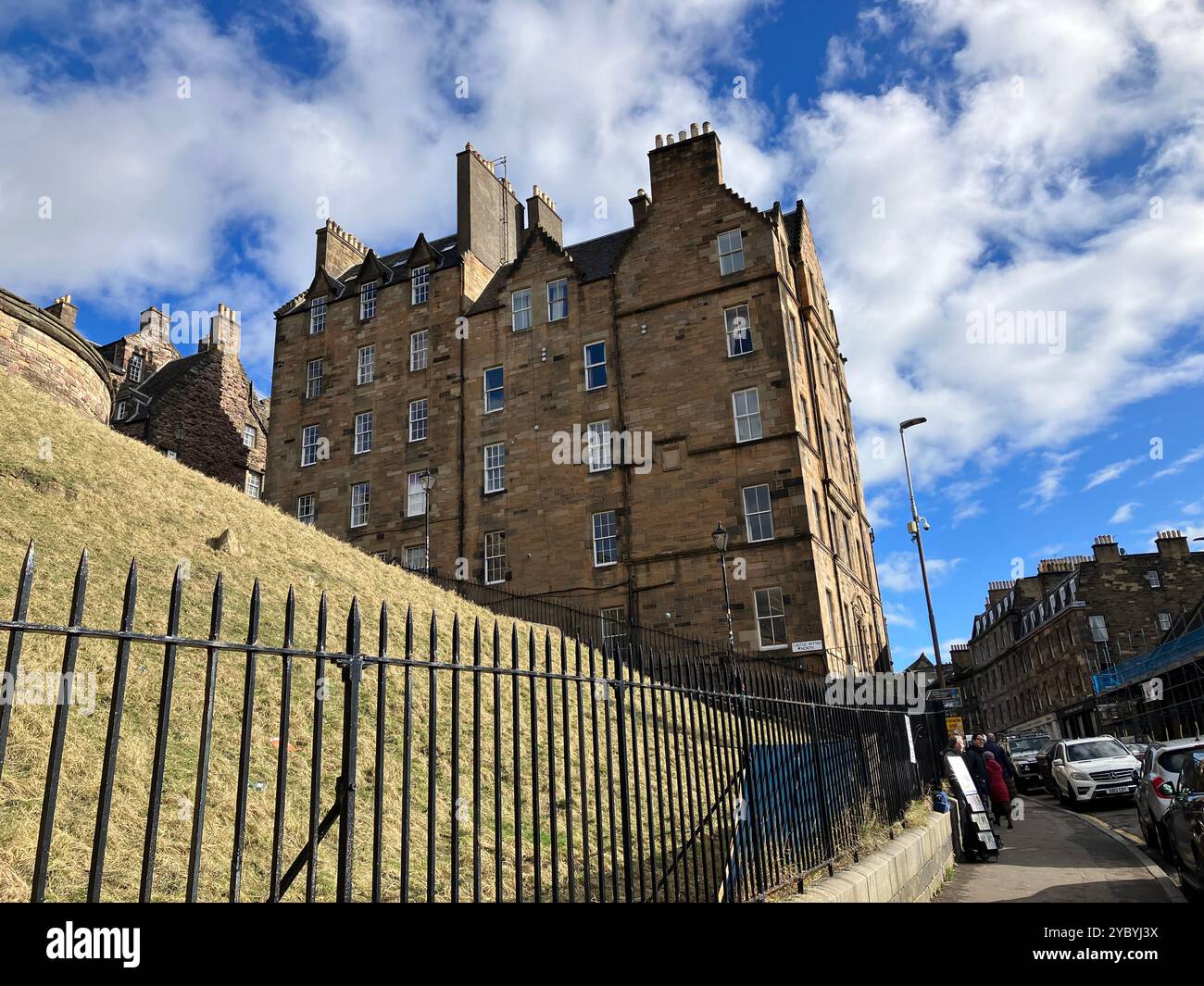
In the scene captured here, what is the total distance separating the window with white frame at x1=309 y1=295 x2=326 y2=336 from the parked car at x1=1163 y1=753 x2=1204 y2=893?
3754 cm

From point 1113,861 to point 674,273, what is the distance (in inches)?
976

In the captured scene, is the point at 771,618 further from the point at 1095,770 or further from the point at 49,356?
the point at 49,356

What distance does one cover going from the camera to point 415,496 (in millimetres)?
34812

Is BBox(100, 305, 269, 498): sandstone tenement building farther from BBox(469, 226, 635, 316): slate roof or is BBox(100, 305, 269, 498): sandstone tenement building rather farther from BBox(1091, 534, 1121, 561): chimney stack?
BBox(1091, 534, 1121, 561): chimney stack

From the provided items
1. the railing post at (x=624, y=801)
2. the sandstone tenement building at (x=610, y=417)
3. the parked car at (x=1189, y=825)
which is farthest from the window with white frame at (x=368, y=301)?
the railing post at (x=624, y=801)

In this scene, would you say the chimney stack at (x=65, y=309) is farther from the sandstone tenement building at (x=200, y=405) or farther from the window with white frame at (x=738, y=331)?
the window with white frame at (x=738, y=331)

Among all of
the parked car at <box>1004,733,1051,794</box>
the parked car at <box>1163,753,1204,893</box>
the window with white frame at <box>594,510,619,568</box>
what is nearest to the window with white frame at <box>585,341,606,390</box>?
the window with white frame at <box>594,510,619,568</box>

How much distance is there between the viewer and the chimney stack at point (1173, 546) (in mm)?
52969

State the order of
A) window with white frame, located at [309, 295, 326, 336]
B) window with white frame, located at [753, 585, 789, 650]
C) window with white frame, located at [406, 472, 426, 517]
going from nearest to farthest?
window with white frame, located at [753, 585, 789, 650], window with white frame, located at [406, 472, 426, 517], window with white frame, located at [309, 295, 326, 336]

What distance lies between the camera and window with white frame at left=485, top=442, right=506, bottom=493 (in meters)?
33.2

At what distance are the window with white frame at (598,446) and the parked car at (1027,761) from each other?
16.7 metres

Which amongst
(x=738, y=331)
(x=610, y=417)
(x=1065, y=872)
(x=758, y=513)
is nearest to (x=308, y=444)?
(x=610, y=417)
